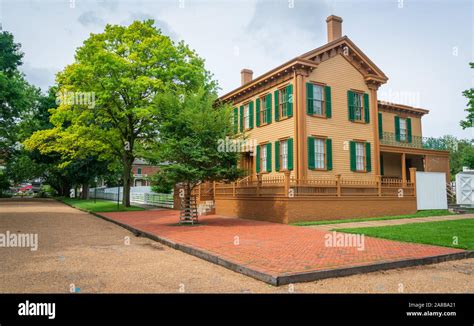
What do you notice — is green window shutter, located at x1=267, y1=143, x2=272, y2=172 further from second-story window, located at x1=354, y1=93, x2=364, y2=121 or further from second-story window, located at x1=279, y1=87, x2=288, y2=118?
second-story window, located at x1=354, y1=93, x2=364, y2=121

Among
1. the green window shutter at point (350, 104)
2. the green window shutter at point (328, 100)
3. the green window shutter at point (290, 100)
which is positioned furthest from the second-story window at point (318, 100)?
the green window shutter at point (350, 104)

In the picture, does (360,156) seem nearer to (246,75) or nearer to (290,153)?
(290,153)

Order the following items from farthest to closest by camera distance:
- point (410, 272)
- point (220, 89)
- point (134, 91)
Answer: point (220, 89)
point (134, 91)
point (410, 272)

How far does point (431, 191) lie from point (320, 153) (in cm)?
737

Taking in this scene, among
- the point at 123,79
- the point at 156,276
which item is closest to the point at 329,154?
the point at 123,79

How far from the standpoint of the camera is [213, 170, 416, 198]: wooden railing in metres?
16.2

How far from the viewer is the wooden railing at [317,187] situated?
53.3 ft

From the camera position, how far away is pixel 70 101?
78.7 feet

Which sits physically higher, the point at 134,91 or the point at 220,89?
the point at 220,89

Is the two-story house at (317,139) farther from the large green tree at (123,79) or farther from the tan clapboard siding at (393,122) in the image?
the large green tree at (123,79)

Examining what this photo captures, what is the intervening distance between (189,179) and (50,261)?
7.51 meters

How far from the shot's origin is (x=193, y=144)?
14859mm

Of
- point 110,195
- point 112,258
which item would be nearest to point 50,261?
point 112,258

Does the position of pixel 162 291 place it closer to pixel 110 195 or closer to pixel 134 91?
pixel 134 91
